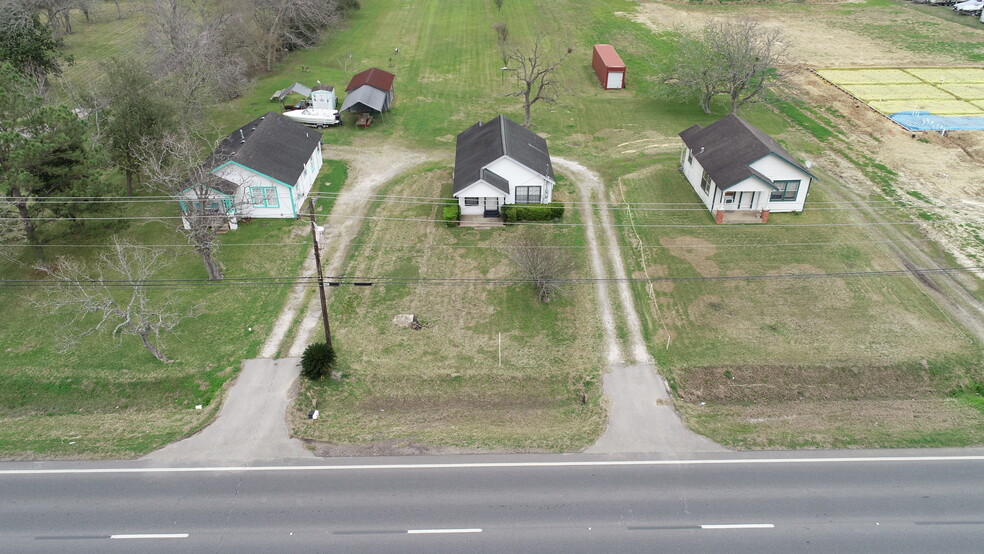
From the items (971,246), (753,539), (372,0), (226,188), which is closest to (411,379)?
(753,539)

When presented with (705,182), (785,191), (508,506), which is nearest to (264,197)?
(508,506)

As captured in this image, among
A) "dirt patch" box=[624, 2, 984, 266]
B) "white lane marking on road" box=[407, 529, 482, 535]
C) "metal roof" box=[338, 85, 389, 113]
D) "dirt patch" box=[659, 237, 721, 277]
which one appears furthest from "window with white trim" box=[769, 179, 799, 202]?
"metal roof" box=[338, 85, 389, 113]

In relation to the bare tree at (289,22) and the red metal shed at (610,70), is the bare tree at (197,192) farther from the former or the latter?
the red metal shed at (610,70)

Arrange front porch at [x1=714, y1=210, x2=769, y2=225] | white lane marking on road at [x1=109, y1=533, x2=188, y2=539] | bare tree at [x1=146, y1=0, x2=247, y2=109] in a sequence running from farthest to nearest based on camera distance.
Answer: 1. bare tree at [x1=146, y1=0, x2=247, y2=109]
2. front porch at [x1=714, y1=210, x2=769, y2=225]
3. white lane marking on road at [x1=109, y1=533, x2=188, y2=539]

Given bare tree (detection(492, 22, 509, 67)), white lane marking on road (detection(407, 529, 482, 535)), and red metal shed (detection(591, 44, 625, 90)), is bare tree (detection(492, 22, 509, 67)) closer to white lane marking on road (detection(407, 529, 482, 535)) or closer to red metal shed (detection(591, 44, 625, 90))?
red metal shed (detection(591, 44, 625, 90))

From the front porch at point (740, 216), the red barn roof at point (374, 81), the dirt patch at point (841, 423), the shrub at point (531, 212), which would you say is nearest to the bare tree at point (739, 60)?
the front porch at point (740, 216)

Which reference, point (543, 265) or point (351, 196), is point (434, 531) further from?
point (351, 196)

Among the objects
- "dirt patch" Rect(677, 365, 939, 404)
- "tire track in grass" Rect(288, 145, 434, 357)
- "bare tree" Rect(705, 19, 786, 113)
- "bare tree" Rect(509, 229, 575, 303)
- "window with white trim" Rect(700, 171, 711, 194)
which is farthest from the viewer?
"bare tree" Rect(705, 19, 786, 113)

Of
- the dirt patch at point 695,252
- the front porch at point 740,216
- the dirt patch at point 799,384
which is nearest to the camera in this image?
the dirt patch at point 799,384
